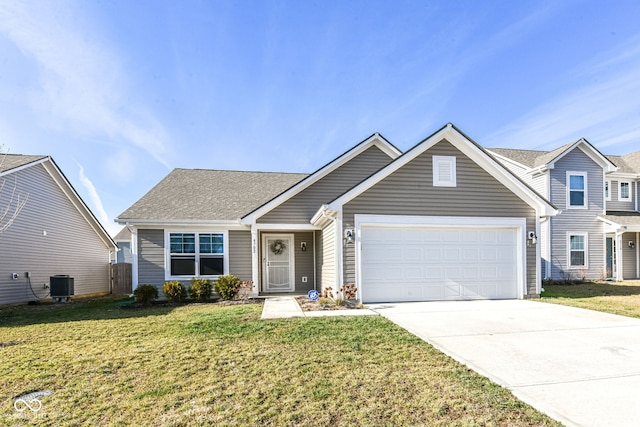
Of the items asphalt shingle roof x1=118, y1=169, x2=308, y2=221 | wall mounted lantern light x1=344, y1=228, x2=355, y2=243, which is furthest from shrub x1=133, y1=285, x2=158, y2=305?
wall mounted lantern light x1=344, y1=228, x2=355, y2=243

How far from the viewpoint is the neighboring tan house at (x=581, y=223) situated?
16.9 metres

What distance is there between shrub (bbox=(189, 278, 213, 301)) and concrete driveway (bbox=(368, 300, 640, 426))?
587 centimetres

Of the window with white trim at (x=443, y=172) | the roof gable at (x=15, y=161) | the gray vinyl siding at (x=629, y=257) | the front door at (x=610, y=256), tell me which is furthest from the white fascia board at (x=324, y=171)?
the gray vinyl siding at (x=629, y=257)

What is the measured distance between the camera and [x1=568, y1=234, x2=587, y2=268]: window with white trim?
17.1 m

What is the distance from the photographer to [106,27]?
439 inches

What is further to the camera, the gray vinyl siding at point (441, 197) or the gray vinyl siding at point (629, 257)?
the gray vinyl siding at point (629, 257)

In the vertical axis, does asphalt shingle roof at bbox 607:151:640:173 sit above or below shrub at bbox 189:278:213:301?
above

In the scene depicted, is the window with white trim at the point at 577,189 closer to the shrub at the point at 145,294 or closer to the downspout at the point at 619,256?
the downspout at the point at 619,256

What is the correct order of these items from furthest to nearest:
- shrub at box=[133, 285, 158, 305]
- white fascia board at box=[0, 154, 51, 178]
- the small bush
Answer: white fascia board at box=[0, 154, 51, 178], shrub at box=[133, 285, 158, 305], the small bush

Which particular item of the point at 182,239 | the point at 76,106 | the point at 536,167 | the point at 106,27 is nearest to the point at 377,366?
the point at 182,239

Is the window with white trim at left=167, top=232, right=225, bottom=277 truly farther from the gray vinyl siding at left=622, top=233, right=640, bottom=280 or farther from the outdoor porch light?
the gray vinyl siding at left=622, top=233, right=640, bottom=280

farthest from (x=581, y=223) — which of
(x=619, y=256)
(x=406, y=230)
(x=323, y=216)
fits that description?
(x=323, y=216)

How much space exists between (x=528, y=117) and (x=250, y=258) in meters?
14.5

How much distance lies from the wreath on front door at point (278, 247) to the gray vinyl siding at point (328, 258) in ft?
5.67
